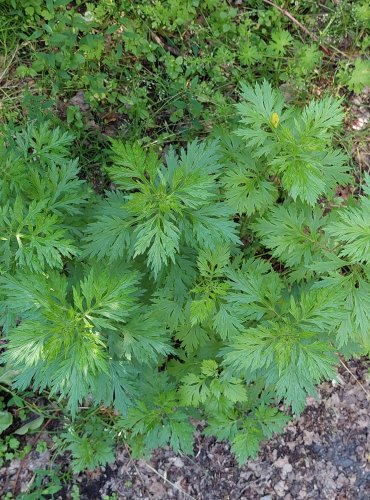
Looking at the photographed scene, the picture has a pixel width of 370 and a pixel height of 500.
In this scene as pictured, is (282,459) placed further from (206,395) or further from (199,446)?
(206,395)

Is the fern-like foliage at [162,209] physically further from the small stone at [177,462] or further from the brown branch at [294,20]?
the brown branch at [294,20]

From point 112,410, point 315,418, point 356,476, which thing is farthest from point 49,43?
point 356,476

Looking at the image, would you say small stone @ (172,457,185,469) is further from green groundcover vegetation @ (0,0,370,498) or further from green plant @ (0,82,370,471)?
green plant @ (0,82,370,471)

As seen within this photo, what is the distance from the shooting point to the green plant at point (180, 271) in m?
2.34

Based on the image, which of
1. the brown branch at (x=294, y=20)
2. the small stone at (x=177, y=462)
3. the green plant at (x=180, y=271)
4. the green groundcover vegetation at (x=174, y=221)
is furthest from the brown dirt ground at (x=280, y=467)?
the brown branch at (x=294, y=20)

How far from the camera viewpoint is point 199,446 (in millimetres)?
3752

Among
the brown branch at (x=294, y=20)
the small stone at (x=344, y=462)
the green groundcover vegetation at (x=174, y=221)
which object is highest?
the brown branch at (x=294, y=20)

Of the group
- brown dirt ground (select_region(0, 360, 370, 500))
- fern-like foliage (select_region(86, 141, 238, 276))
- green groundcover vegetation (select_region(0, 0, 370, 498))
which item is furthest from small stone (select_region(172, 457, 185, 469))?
fern-like foliage (select_region(86, 141, 238, 276))

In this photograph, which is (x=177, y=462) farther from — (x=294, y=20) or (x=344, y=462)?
(x=294, y=20)

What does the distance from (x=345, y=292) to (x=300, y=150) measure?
78 centimetres

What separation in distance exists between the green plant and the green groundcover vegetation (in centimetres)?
1

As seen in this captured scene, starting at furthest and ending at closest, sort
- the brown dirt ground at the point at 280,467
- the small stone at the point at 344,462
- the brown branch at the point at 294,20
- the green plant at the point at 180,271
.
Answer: the brown branch at the point at 294,20 → the small stone at the point at 344,462 → the brown dirt ground at the point at 280,467 → the green plant at the point at 180,271

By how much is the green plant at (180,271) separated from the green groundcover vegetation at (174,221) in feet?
0.04

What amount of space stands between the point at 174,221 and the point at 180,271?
0.33m
